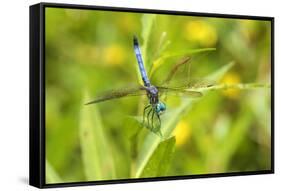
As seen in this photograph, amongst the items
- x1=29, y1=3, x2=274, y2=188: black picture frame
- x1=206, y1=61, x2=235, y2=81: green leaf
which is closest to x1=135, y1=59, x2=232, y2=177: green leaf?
x1=206, y1=61, x2=235, y2=81: green leaf

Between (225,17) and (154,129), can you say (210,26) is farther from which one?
(154,129)

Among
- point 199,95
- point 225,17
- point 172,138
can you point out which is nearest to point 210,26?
point 225,17

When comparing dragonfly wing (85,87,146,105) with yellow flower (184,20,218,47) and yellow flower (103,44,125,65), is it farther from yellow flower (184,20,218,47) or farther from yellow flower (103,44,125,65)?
yellow flower (184,20,218,47)

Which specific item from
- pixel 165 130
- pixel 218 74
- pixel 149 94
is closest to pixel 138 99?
pixel 149 94

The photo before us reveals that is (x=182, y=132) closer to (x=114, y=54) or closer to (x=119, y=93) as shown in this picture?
(x=119, y=93)

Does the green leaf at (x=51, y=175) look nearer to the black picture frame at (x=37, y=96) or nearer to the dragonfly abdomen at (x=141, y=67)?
the black picture frame at (x=37, y=96)

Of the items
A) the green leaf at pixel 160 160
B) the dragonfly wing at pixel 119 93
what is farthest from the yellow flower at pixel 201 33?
the green leaf at pixel 160 160
